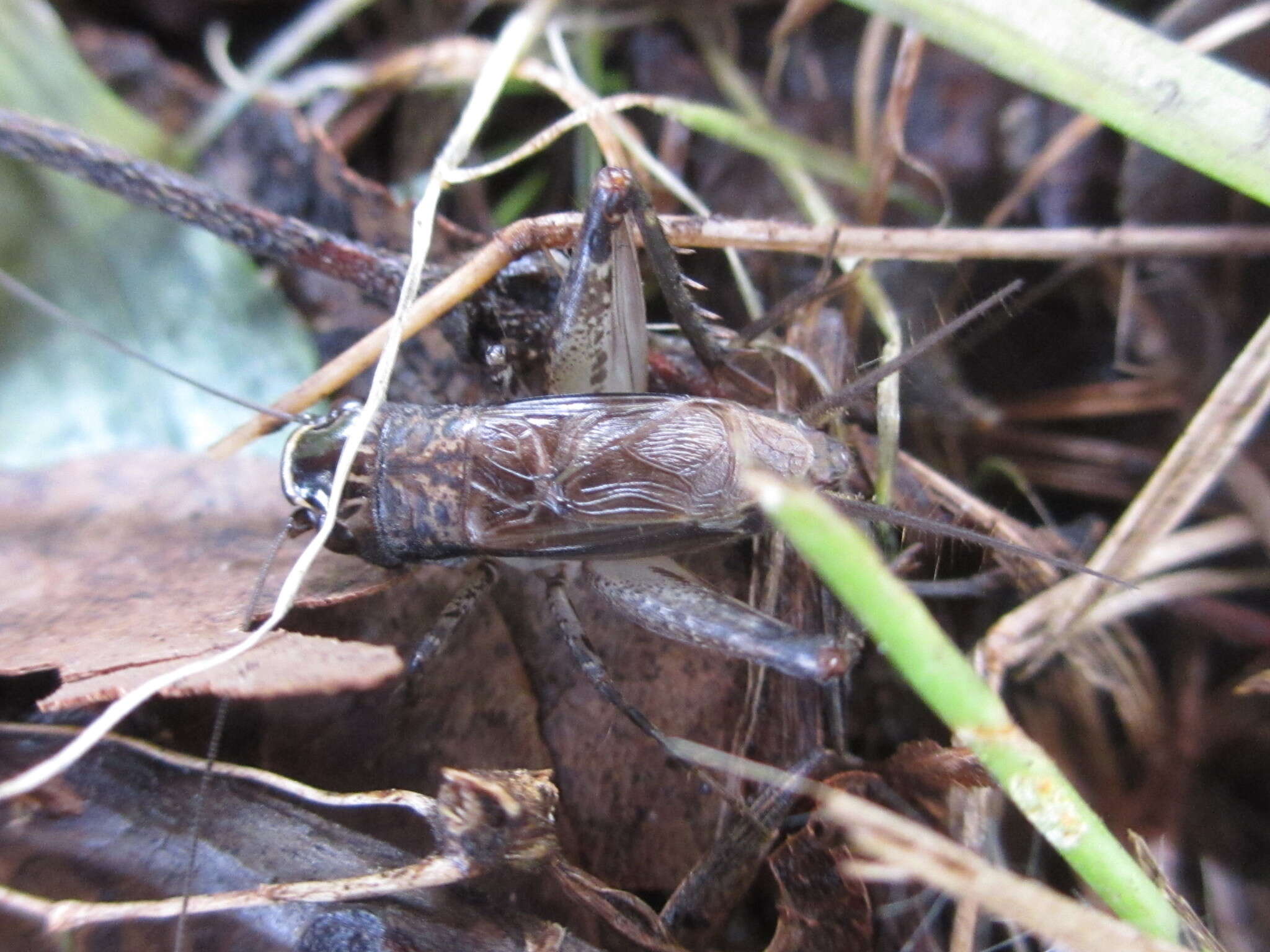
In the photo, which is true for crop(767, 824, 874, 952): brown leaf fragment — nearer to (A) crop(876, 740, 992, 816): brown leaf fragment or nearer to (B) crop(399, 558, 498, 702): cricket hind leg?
(A) crop(876, 740, 992, 816): brown leaf fragment

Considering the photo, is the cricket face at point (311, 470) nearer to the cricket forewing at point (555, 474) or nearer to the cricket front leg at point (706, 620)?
the cricket forewing at point (555, 474)

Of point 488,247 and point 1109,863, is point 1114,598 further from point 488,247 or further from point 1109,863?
point 488,247

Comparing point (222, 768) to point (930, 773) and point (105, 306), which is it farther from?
point (105, 306)

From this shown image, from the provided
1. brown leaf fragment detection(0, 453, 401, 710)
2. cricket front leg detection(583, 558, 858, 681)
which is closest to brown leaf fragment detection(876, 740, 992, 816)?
cricket front leg detection(583, 558, 858, 681)

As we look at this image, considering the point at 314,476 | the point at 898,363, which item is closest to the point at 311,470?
the point at 314,476

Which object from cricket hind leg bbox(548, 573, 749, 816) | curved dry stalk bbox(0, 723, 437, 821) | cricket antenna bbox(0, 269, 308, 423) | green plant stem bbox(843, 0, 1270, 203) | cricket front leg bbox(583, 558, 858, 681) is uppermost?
green plant stem bbox(843, 0, 1270, 203)
